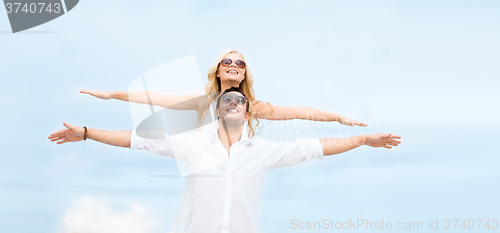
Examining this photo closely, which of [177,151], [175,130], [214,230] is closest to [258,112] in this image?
[175,130]

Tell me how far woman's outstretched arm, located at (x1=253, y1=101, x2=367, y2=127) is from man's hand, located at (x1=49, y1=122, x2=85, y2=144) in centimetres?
349

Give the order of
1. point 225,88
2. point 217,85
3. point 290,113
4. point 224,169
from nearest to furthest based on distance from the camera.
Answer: point 224,169, point 225,88, point 217,85, point 290,113

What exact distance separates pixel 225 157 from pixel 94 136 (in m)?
2.00

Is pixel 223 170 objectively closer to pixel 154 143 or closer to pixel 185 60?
pixel 154 143

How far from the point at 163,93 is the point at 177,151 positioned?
2043 mm

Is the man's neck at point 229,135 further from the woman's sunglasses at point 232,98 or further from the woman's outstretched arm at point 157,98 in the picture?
the woman's outstretched arm at point 157,98

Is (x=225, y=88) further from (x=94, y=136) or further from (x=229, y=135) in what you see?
(x=94, y=136)

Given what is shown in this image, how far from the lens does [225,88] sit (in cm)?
813

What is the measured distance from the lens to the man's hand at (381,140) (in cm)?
655

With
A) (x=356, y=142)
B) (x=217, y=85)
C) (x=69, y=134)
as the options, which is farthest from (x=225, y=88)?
(x=69, y=134)

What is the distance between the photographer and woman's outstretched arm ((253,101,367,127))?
816 cm

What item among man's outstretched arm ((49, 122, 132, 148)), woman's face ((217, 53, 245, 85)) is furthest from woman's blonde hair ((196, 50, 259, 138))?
man's outstretched arm ((49, 122, 132, 148))

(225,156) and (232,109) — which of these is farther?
(232,109)

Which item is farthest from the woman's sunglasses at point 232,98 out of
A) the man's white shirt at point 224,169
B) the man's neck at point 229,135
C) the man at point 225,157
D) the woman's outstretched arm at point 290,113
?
the woman's outstretched arm at point 290,113
